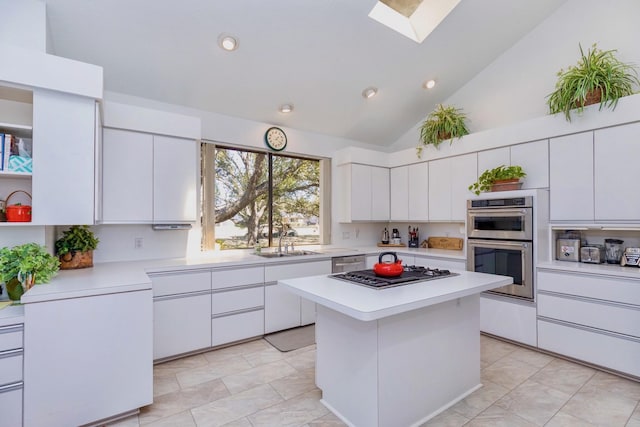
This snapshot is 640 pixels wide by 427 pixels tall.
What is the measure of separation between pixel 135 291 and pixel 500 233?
3427mm

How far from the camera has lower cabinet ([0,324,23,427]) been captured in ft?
5.36

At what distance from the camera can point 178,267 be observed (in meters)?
2.74

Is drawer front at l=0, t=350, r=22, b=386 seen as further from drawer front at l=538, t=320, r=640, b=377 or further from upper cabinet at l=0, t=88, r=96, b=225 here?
drawer front at l=538, t=320, r=640, b=377

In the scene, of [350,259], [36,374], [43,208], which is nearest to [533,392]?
[350,259]

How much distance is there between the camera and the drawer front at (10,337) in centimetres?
163

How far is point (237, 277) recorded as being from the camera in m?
3.07

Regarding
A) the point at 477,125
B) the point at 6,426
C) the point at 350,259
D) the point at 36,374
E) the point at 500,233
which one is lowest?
the point at 6,426

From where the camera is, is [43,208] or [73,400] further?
[43,208]

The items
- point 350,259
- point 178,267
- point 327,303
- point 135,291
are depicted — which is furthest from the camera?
point 350,259

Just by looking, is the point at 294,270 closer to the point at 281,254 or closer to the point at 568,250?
the point at 281,254

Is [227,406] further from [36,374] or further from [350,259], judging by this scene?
[350,259]

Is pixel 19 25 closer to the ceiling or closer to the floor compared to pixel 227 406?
closer to the ceiling

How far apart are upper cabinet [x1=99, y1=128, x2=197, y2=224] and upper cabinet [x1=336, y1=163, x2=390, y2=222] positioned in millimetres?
2161

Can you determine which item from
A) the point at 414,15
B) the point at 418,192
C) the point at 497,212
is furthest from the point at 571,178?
the point at 414,15
